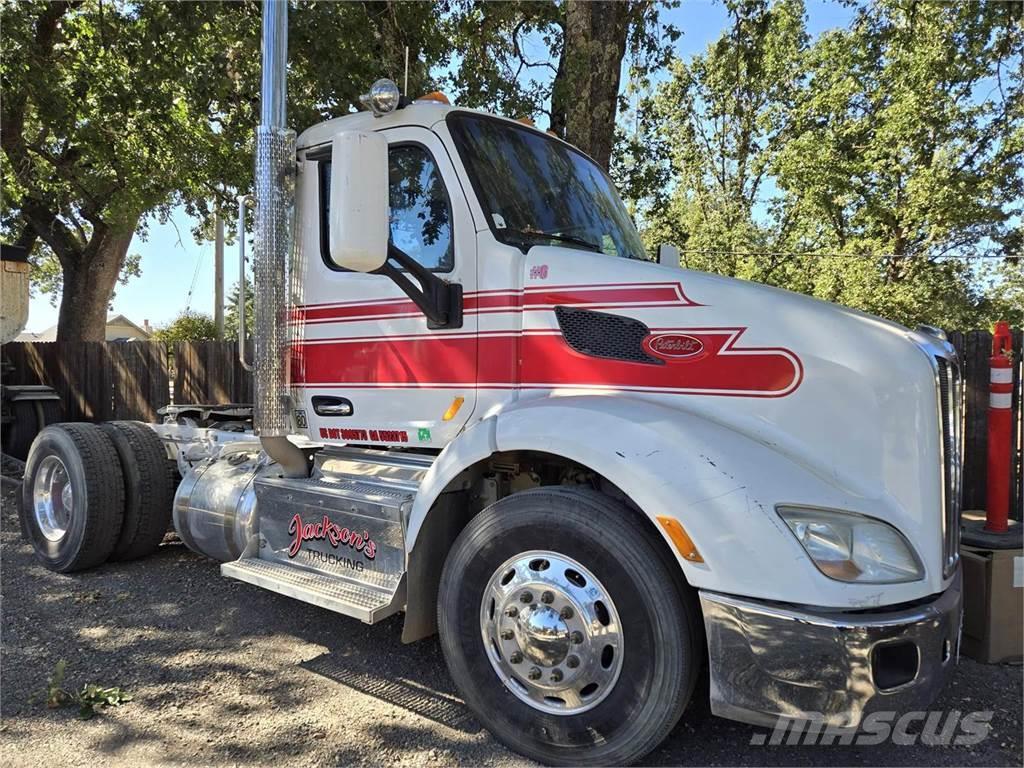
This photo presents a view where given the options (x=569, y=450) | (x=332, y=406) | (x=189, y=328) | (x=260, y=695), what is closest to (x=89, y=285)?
(x=332, y=406)

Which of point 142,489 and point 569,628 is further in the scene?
point 142,489

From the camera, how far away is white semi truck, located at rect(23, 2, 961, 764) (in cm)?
246

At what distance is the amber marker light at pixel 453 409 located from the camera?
11.3 feet

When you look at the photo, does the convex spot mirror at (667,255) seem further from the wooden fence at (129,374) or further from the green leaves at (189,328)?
the green leaves at (189,328)

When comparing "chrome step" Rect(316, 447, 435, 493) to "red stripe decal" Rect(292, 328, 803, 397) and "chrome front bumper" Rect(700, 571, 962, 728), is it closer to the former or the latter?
"red stripe decal" Rect(292, 328, 803, 397)

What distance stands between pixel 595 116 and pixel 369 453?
15.8 feet

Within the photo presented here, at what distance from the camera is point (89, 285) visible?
14.8 m

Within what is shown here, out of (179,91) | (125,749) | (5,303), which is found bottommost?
(125,749)

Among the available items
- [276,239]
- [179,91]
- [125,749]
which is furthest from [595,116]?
[125,749]

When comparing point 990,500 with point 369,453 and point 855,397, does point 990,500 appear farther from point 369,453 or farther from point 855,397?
point 369,453

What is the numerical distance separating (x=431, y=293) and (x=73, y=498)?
345cm

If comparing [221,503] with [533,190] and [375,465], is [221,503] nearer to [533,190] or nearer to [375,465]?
[375,465]

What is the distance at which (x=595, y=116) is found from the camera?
7.28 m

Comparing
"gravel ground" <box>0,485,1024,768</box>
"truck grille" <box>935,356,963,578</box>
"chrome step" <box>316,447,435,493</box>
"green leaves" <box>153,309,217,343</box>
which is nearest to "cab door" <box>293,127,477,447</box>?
"chrome step" <box>316,447,435,493</box>
